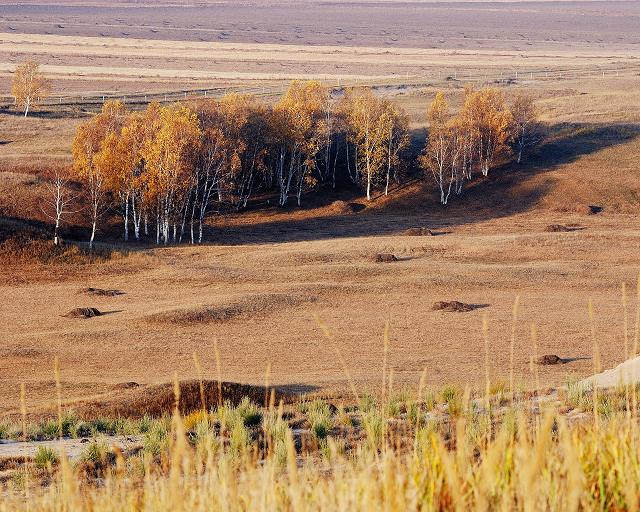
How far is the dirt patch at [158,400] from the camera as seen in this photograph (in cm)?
2417

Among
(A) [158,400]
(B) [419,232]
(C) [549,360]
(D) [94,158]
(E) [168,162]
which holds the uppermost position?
(D) [94,158]


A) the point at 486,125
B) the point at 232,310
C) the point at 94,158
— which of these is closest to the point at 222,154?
the point at 94,158

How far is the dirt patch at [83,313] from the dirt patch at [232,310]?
3.00m

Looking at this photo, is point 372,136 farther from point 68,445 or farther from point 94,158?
point 68,445

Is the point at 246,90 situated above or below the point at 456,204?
above

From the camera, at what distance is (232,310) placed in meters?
46.9

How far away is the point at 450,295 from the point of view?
51.4m

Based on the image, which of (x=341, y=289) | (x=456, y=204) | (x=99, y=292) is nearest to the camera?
(x=341, y=289)

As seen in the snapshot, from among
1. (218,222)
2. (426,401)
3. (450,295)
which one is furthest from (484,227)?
(426,401)

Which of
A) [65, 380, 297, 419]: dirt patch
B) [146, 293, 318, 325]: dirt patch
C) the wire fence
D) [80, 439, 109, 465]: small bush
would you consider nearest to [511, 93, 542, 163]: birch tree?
the wire fence

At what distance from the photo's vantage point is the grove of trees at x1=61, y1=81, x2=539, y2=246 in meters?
75.6

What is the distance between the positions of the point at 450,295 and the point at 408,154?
52.4 meters

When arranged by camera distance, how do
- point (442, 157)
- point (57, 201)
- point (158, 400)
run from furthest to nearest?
point (442, 157), point (57, 201), point (158, 400)

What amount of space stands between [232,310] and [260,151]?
149 ft
